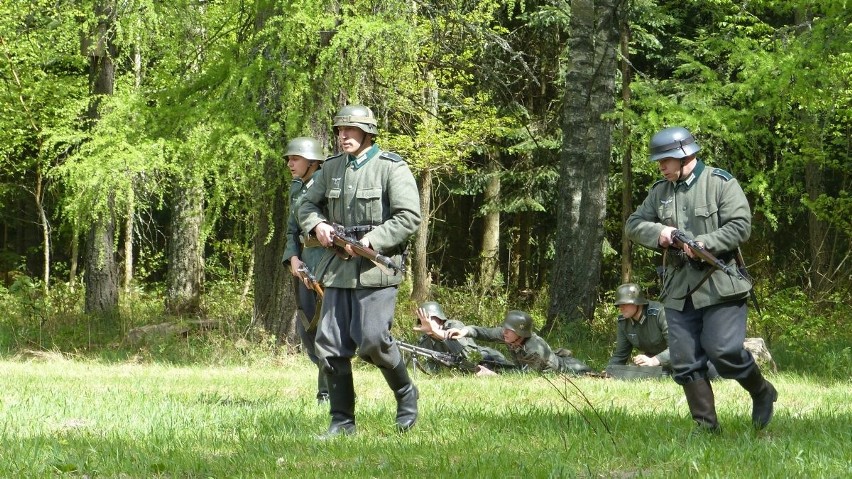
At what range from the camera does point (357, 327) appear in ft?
23.2

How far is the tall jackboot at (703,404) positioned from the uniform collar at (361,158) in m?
2.59

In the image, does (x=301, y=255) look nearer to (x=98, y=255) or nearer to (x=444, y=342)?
(x=444, y=342)

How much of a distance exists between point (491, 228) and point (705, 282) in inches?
→ 795

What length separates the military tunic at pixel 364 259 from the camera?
6.99 m

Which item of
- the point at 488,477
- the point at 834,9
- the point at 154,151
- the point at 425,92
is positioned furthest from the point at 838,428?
the point at 425,92

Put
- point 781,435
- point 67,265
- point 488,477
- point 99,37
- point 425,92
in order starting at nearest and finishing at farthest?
point 488,477
point 781,435
point 99,37
point 425,92
point 67,265

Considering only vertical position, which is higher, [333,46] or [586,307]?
[333,46]

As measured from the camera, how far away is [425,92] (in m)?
23.5

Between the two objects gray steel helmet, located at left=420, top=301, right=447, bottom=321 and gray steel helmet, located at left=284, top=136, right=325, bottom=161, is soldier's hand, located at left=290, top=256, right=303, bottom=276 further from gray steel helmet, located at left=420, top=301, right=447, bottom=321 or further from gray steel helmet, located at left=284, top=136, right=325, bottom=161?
gray steel helmet, located at left=420, top=301, right=447, bottom=321

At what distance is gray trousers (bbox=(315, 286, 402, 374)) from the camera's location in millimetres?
6969

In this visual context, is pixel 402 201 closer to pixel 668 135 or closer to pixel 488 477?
pixel 668 135

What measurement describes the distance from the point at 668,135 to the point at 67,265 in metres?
32.2

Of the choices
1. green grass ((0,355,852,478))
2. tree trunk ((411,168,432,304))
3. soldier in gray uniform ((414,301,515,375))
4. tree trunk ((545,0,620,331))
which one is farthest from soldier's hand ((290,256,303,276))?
tree trunk ((411,168,432,304))

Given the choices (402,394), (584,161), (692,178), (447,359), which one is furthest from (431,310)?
(692,178)
